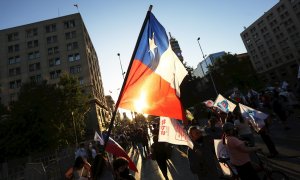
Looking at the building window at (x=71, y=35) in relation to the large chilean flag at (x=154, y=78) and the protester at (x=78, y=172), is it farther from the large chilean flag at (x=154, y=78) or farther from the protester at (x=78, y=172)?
the large chilean flag at (x=154, y=78)

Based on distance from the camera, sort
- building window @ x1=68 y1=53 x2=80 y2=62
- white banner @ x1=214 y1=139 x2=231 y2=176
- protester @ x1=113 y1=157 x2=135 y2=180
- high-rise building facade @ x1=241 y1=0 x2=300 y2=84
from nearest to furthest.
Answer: protester @ x1=113 y1=157 x2=135 y2=180 < white banner @ x1=214 y1=139 x2=231 y2=176 < building window @ x1=68 y1=53 x2=80 y2=62 < high-rise building facade @ x1=241 y1=0 x2=300 y2=84

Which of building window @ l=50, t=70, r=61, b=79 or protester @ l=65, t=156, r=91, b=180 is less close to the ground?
building window @ l=50, t=70, r=61, b=79

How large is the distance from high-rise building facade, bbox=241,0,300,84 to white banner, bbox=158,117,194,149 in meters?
64.4

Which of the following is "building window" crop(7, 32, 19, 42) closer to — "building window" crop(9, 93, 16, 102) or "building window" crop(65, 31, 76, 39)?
"building window" crop(65, 31, 76, 39)

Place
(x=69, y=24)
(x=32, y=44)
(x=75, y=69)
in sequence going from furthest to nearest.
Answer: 1. (x=69, y=24)
2. (x=32, y=44)
3. (x=75, y=69)

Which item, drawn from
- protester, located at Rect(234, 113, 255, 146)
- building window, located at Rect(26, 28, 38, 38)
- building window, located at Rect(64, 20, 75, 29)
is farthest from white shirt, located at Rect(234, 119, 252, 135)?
building window, located at Rect(26, 28, 38, 38)

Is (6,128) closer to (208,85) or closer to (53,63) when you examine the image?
(53,63)

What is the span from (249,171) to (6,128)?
2868cm

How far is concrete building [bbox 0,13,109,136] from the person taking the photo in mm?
46688

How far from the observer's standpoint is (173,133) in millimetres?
4906

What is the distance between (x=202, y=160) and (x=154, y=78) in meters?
1.77

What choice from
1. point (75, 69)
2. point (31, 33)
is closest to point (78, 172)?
point (75, 69)

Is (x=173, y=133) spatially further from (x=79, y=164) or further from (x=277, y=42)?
(x=277, y=42)

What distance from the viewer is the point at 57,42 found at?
4866 cm
